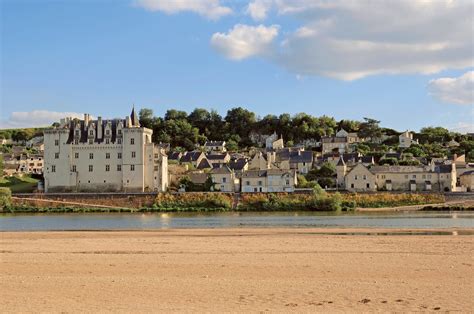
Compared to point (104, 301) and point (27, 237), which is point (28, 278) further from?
point (27, 237)

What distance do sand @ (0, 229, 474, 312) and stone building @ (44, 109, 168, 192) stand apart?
3906cm

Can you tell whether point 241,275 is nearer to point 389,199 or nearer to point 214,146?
point 389,199

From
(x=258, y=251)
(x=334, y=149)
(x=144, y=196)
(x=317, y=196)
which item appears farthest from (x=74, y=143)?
(x=258, y=251)

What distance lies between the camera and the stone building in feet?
209

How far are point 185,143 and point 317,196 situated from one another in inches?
1948

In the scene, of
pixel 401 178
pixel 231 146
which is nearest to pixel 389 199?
pixel 401 178

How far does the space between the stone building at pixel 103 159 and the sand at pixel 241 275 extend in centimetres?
3906

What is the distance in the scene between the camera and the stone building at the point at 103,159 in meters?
63.8

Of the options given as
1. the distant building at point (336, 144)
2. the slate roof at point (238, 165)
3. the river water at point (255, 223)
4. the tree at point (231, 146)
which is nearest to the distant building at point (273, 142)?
the tree at point (231, 146)

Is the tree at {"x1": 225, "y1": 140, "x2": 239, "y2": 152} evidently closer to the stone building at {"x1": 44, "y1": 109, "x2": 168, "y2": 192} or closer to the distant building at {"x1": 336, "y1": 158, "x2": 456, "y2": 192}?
the stone building at {"x1": 44, "y1": 109, "x2": 168, "y2": 192}

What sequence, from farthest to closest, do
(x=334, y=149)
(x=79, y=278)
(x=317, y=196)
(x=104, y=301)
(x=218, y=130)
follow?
1. (x=218, y=130)
2. (x=334, y=149)
3. (x=317, y=196)
4. (x=79, y=278)
5. (x=104, y=301)

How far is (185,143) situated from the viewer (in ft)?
326

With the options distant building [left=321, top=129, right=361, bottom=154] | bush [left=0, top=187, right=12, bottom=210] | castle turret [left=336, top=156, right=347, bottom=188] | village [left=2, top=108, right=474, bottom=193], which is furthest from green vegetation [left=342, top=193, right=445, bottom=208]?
distant building [left=321, top=129, right=361, bottom=154]

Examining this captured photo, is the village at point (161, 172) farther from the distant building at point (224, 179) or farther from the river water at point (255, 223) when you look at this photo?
the river water at point (255, 223)
